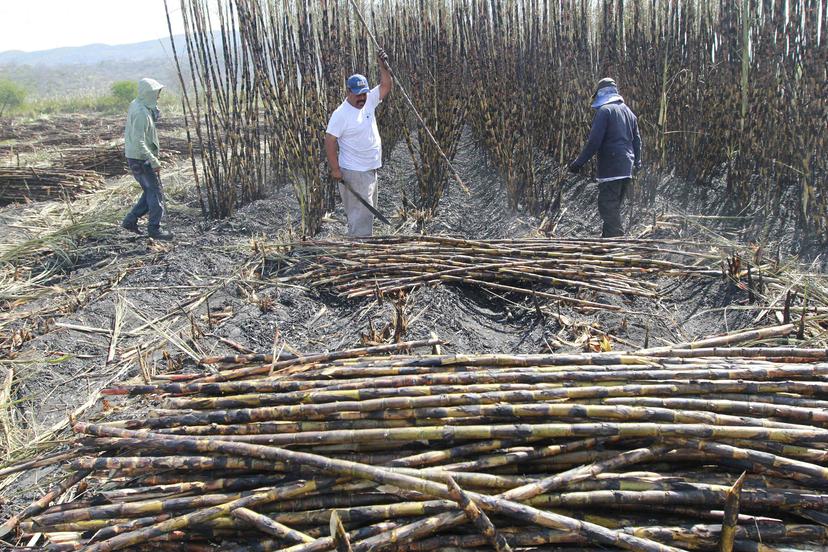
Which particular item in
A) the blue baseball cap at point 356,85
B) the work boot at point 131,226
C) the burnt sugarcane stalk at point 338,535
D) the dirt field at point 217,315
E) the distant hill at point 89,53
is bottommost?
the dirt field at point 217,315

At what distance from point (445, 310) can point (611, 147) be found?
236 cm

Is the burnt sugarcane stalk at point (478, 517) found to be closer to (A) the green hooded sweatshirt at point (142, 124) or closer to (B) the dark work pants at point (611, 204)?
(B) the dark work pants at point (611, 204)

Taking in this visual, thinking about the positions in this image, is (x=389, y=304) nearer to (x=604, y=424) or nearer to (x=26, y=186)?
(x=604, y=424)

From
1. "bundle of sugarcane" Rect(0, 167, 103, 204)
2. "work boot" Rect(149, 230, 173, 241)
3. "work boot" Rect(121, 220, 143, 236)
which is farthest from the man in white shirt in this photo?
"bundle of sugarcane" Rect(0, 167, 103, 204)

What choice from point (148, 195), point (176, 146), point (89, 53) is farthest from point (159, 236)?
point (89, 53)

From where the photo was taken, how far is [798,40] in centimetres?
483

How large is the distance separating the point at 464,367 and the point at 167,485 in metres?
0.99

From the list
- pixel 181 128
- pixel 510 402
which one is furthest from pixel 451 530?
pixel 181 128

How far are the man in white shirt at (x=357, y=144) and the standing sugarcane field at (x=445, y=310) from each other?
0.03 meters

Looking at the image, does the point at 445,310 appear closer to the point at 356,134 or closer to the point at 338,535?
the point at 356,134

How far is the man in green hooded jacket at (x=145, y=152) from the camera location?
5.72 meters

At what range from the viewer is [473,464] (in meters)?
1.71

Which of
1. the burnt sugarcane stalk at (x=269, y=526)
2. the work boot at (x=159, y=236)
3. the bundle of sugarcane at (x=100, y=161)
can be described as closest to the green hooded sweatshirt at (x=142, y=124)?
the work boot at (x=159, y=236)

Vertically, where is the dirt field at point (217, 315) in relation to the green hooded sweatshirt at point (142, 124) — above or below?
below
